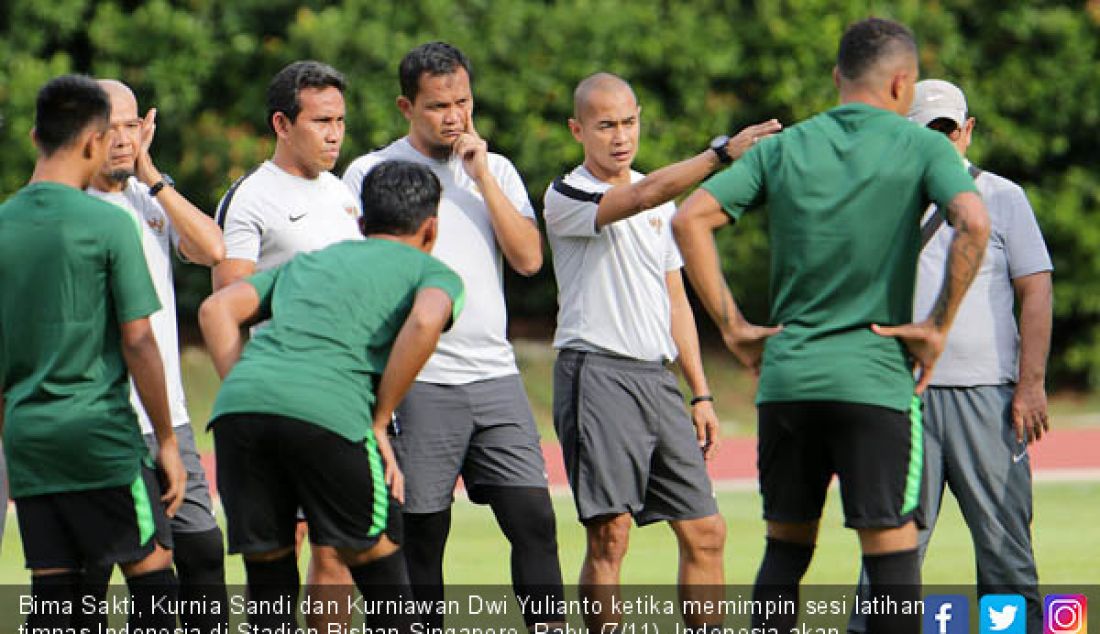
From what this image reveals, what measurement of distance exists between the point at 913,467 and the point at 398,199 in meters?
1.94

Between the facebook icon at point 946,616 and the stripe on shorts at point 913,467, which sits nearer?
the stripe on shorts at point 913,467

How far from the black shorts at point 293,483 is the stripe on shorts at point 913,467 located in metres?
1.72

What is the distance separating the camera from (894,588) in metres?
5.51

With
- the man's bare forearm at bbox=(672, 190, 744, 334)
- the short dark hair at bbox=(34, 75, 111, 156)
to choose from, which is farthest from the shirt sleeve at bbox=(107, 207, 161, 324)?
the man's bare forearm at bbox=(672, 190, 744, 334)

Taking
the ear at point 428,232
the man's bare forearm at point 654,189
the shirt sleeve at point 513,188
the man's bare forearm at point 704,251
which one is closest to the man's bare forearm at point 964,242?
the man's bare forearm at point 704,251

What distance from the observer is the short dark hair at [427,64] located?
6.77 m

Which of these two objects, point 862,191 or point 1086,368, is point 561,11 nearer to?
point 1086,368

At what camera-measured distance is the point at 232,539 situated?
555cm

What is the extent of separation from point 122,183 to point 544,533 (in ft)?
7.09

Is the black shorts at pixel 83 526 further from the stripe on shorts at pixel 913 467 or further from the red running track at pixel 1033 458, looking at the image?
the red running track at pixel 1033 458

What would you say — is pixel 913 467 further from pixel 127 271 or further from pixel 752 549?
pixel 752 549

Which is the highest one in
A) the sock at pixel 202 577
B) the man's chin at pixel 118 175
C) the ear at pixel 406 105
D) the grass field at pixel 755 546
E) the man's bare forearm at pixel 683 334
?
the ear at pixel 406 105

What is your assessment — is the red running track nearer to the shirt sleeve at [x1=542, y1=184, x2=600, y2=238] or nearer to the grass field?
the grass field

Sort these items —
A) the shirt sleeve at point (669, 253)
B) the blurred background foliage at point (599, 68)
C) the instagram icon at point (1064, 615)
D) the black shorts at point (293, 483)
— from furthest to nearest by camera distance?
1. the blurred background foliage at point (599, 68)
2. the shirt sleeve at point (669, 253)
3. the instagram icon at point (1064, 615)
4. the black shorts at point (293, 483)
